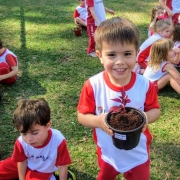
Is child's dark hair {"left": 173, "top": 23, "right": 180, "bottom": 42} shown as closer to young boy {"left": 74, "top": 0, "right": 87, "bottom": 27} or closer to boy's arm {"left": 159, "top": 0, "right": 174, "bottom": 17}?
boy's arm {"left": 159, "top": 0, "right": 174, "bottom": 17}

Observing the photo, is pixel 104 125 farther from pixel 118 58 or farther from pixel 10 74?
pixel 10 74

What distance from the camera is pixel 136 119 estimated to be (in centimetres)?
187

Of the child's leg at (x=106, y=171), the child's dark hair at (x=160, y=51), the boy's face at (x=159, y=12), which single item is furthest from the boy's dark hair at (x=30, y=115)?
the boy's face at (x=159, y=12)

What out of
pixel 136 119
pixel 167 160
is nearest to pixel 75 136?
pixel 167 160

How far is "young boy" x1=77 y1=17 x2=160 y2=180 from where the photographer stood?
1.92 m

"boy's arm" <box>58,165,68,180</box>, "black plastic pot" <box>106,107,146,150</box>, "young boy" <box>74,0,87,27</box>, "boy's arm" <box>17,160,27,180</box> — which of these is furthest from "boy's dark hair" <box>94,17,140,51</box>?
"young boy" <box>74,0,87,27</box>

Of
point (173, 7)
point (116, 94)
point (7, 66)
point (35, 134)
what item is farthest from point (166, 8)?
point (35, 134)

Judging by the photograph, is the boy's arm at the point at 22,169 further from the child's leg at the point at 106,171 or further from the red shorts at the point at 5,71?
the red shorts at the point at 5,71

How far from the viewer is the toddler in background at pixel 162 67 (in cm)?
411

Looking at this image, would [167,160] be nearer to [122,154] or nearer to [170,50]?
[122,154]

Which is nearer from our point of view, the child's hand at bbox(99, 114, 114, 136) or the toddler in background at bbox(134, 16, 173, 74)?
the child's hand at bbox(99, 114, 114, 136)

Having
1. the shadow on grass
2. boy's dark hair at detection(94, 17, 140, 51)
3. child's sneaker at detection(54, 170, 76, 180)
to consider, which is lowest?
the shadow on grass

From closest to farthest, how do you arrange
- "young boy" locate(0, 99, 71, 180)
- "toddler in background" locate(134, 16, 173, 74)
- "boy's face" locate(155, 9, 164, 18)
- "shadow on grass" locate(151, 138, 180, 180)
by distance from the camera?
"young boy" locate(0, 99, 71, 180)
"shadow on grass" locate(151, 138, 180, 180)
"toddler in background" locate(134, 16, 173, 74)
"boy's face" locate(155, 9, 164, 18)

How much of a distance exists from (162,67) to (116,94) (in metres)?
2.34
